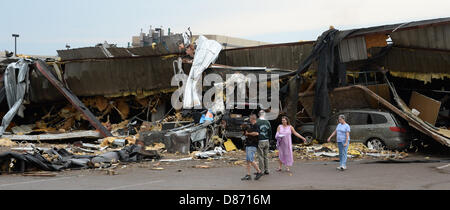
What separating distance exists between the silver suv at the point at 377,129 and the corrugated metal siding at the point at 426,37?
265cm

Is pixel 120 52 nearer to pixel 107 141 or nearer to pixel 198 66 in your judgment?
pixel 198 66

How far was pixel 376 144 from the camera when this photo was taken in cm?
1550

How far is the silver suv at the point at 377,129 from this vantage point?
15.0m

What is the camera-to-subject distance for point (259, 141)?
1078 centimetres

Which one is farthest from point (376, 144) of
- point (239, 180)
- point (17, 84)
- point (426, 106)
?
point (17, 84)

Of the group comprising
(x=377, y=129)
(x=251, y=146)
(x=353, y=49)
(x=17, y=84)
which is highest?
(x=353, y=49)

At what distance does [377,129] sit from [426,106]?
239 cm

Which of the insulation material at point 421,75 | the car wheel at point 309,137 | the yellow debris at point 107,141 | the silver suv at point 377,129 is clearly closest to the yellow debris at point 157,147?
the yellow debris at point 107,141

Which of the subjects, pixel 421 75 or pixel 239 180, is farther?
pixel 421 75

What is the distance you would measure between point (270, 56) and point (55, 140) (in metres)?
9.40

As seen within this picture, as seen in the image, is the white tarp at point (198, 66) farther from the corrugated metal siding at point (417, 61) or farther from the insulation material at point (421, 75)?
the insulation material at point (421, 75)

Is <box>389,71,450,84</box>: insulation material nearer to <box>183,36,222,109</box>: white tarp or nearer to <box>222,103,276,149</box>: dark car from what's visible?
<box>222,103,276,149</box>: dark car

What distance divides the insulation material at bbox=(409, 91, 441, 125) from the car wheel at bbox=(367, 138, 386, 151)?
2155mm

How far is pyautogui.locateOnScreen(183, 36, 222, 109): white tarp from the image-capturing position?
18625 millimetres
